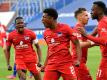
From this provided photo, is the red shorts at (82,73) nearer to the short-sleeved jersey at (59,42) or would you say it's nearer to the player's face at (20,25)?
the short-sleeved jersey at (59,42)

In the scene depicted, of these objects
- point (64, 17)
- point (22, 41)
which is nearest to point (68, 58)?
point (22, 41)

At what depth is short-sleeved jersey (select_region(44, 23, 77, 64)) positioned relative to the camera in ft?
34.9

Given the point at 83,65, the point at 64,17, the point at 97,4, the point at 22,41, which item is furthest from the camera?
the point at 64,17

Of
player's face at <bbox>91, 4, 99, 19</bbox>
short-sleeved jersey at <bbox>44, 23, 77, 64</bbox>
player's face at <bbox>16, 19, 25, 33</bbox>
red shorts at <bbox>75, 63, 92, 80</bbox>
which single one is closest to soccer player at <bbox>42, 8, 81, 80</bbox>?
short-sleeved jersey at <bbox>44, 23, 77, 64</bbox>

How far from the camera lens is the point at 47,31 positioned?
425 inches

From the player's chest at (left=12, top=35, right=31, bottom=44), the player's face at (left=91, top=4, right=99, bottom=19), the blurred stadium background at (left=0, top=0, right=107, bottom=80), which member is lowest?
the blurred stadium background at (left=0, top=0, right=107, bottom=80)

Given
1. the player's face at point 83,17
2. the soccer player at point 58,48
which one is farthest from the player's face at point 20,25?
the soccer player at point 58,48

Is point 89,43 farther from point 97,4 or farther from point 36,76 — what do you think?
point 36,76

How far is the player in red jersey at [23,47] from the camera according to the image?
13578 mm

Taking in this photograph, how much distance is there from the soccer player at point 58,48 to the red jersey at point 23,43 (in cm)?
302

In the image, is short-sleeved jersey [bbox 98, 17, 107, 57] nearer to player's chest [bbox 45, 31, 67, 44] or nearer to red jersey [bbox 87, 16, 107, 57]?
red jersey [bbox 87, 16, 107, 57]

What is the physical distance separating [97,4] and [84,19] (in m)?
1.97

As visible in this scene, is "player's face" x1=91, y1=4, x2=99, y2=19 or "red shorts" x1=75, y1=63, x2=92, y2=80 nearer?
"player's face" x1=91, y1=4, x2=99, y2=19

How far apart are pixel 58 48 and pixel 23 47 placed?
326cm
